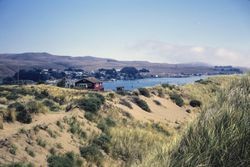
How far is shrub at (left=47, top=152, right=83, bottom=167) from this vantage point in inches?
655

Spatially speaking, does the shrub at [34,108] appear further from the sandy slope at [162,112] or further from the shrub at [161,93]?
the shrub at [161,93]

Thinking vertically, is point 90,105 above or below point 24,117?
below

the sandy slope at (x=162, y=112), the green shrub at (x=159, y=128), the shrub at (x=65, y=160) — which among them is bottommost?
the sandy slope at (x=162, y=112)

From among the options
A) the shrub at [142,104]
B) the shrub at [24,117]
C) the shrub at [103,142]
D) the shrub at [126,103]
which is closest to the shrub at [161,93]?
the shrub at [142,104]

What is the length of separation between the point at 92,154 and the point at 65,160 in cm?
245

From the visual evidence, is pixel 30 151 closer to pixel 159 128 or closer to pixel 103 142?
pixel 103 142

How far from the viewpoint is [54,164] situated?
16.5 meters

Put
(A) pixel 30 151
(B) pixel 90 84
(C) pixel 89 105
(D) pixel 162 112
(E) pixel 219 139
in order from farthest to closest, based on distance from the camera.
A: (B) pixel 90 84
(D) pixel 162 112
(C) pixel 89 105
(A) pixel 30 151
(E) pixel 219 139

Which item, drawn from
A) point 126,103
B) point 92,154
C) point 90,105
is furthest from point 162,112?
point 92,154

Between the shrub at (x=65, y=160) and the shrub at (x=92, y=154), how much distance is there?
65 cm

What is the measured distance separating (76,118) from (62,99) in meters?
15.9

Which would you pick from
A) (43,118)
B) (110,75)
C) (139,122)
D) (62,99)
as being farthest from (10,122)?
(110,75)

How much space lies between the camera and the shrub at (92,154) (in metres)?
19.3

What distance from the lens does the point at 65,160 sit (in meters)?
17.4
